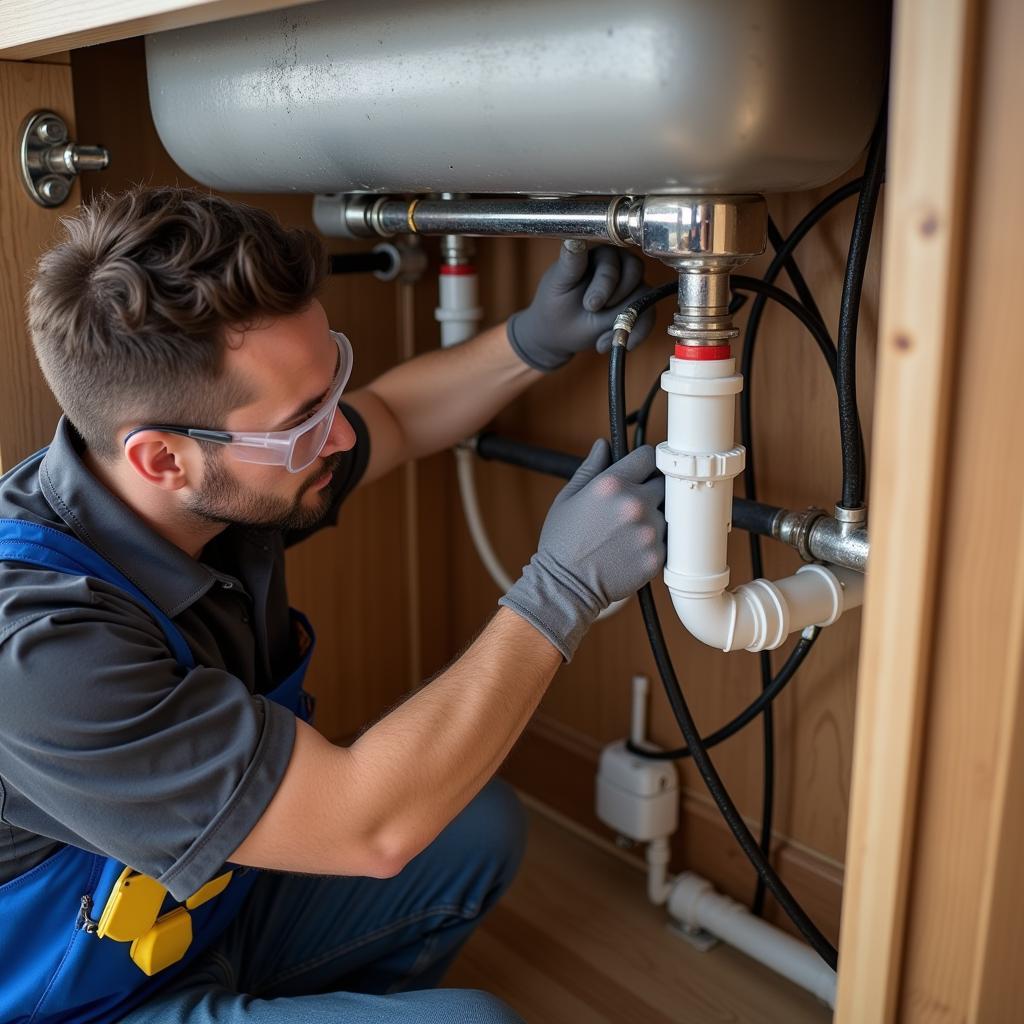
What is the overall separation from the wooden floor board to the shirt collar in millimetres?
630

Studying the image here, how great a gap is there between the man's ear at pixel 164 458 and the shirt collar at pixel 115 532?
0.04 meters

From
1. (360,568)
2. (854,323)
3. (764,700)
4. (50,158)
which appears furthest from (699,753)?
(50,158)

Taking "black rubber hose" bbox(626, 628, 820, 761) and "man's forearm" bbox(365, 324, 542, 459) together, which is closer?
"black rubber hose" bbox(626, 628, 820, 761)

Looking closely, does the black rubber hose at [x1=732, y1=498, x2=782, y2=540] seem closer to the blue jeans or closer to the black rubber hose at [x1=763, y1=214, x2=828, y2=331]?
the black rubber hose at [x1=763, y1=214, x2=828, y2=331]

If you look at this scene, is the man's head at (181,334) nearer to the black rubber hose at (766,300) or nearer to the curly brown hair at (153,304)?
the curly brown hair at (153,304)

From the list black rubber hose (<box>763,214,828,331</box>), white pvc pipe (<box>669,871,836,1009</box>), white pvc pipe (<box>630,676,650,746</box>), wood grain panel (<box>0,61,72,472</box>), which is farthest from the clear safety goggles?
white pvc pipe (<box>669,871,836,1009</box>)

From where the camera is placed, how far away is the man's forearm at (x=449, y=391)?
122cm

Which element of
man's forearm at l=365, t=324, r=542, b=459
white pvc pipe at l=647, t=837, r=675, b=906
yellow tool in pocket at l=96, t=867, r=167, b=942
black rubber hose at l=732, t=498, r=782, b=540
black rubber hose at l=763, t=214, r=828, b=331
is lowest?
white pvc pipe at l=647, t=837, r=675, b=906

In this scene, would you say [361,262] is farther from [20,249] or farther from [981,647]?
[981,647]

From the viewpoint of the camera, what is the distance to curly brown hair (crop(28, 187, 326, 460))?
0.84 meters

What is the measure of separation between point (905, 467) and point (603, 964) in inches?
36.1

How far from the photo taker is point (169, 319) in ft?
2.73

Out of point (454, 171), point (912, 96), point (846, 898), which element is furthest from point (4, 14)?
point (846, 898)

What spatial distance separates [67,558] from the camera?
0.85 m
